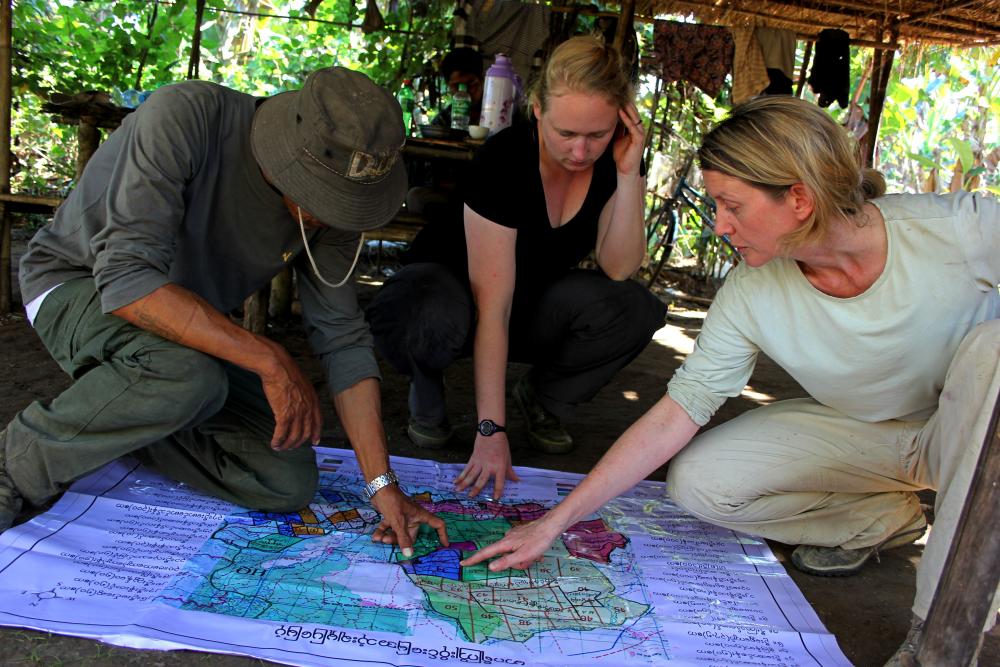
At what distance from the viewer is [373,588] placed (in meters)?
1.59

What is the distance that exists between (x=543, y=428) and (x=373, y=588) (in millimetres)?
1138

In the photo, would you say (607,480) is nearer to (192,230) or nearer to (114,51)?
(192,230)

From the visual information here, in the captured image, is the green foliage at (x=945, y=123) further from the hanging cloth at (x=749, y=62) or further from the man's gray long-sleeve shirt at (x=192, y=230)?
the man's gray long-sleeve shirt at (x=192, y=230)

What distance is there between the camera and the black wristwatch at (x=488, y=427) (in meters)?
2.09

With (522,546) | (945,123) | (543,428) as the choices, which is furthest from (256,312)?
(945,123)

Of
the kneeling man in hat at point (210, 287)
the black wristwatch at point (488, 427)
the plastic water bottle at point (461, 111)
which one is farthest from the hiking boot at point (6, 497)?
the plastic water bottle at point (461, 111)

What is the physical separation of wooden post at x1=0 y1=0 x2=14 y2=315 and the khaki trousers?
128 inches

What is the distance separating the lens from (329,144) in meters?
1.57

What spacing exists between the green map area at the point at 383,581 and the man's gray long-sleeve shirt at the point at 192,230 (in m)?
0.35

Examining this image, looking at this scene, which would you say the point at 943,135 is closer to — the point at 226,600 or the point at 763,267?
the point at 763,267

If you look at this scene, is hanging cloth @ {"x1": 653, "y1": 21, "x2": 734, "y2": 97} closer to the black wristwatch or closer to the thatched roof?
the thatched roof

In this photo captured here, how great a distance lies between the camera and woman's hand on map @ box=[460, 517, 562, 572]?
5.21ft

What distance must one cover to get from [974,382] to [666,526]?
0.80 m

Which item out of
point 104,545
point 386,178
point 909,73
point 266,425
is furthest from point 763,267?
point 909,73
